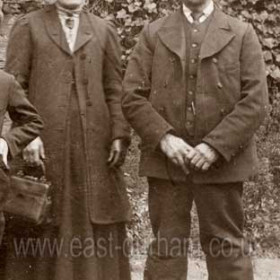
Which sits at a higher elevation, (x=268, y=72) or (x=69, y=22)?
(x=268, y=72)

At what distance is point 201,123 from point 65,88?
0.82 m

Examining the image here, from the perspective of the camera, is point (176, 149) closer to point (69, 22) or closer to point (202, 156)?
point (202, 156)

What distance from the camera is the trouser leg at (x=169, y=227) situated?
4.11 meters

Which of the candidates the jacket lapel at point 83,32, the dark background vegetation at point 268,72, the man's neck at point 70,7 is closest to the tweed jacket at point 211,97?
the jacket lapel at point 83,32

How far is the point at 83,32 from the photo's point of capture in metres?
4.37

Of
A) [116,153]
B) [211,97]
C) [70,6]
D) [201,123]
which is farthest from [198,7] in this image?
[116,153]

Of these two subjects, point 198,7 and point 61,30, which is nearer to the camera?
point 198,7

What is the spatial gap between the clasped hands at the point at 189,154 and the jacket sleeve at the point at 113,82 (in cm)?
45

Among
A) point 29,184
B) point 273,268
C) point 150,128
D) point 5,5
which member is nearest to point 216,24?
point 150,128

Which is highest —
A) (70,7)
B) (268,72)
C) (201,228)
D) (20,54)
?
(268,72)

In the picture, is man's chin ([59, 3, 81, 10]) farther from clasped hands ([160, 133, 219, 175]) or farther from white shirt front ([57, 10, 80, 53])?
clasped hands ([160, 133, 219, 175])

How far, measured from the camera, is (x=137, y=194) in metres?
6.59

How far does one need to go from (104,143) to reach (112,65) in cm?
46

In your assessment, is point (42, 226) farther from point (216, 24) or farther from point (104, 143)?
point (216, 24)
